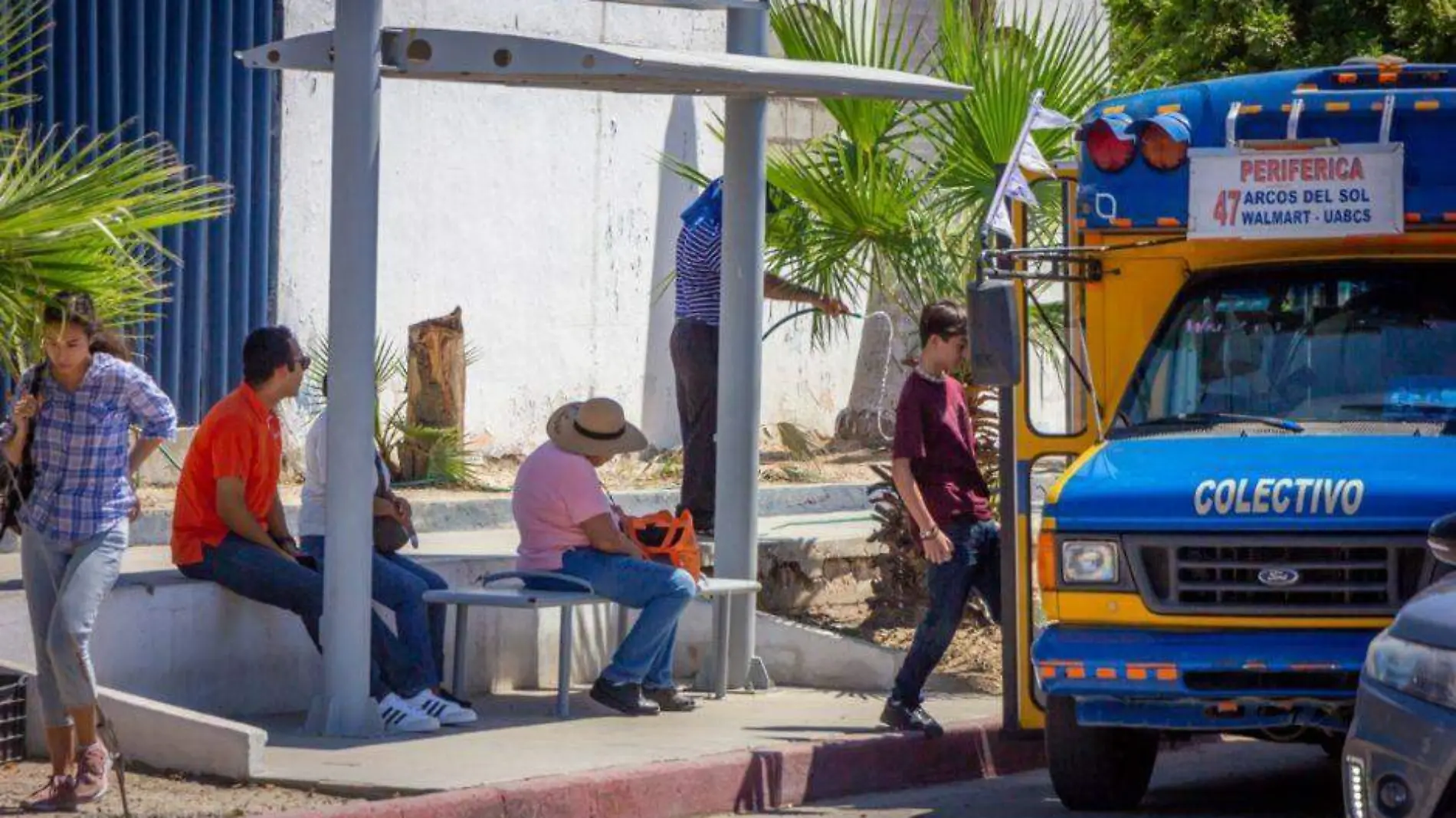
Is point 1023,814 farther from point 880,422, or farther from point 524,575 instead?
point 880,422

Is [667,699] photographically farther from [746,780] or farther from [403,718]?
[403,718]

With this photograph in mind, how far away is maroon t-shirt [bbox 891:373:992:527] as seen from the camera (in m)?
10.4

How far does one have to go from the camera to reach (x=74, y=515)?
8.37m

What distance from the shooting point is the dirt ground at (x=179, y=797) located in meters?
8.38

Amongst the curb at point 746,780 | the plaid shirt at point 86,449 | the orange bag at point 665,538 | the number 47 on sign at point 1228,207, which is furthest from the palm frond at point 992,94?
the plaid shirt at point 86,449

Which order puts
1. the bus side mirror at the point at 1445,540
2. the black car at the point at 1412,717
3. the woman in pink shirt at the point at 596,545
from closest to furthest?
the black car at the point at 1412,717, the bus side mirror at the point at 1445,540, the woman in pink shirt at the point at 596,545

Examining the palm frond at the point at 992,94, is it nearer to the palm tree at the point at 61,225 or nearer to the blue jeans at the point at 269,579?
the blue jeans at the point at 269,579

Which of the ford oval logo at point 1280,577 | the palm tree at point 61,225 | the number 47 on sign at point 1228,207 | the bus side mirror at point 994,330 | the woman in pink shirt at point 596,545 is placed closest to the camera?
the palm tree at point 61,225

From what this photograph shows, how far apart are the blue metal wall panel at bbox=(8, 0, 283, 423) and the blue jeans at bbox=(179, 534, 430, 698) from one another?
3.26 meters

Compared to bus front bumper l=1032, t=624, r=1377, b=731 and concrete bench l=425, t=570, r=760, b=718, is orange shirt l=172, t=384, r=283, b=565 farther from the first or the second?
bus front bumper l=1032, t=624, r=1377, b=731

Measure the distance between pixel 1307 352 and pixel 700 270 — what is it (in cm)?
390

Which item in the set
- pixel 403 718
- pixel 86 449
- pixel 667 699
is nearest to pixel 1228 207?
pixel 667 699

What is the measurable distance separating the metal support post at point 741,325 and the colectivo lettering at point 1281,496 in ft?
10.8

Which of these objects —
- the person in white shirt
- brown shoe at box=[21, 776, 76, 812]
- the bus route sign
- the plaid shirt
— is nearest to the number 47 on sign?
the bus route sign
